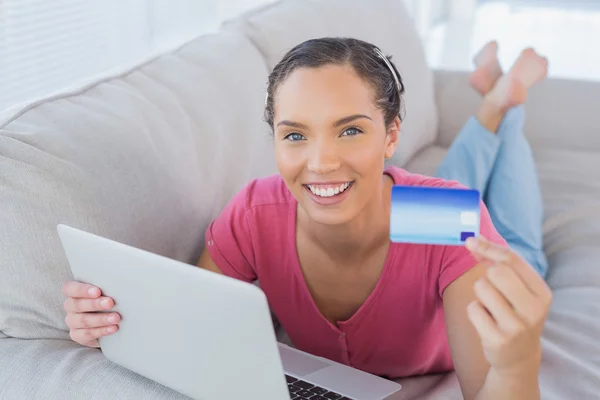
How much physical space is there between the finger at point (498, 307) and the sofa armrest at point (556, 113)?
167 cm

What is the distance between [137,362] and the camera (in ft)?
3.48

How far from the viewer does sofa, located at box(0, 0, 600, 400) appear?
3.71ft

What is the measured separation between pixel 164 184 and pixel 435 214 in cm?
56

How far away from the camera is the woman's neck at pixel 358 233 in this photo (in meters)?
1.31

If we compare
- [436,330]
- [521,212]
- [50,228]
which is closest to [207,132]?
[50,228]

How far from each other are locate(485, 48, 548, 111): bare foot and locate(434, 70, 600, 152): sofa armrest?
1.15 feet

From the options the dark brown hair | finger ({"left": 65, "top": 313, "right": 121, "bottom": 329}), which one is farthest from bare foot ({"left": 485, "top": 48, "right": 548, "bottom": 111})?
finger ({"left": 65, "top": 313, "right": 121, "bottom": 329})

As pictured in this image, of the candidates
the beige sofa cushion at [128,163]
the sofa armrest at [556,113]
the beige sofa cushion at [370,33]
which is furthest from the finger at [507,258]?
the sofa armrest at [556,113]

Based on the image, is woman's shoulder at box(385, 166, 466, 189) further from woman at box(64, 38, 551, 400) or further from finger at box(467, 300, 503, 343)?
finger at box(467, 300, 503, 343)

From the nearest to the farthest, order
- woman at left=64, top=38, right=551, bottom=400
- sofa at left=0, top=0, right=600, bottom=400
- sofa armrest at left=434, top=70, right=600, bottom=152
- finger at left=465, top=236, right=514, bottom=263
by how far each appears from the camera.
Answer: finger at left=465, top=236, right=514, bottom=263, woman at left=64, top=38, right=551, bottom=400, sofa at left=0, top=0, right=600, bottom=400, sofa armrest at left=434, top=70, right=600, bottom=152

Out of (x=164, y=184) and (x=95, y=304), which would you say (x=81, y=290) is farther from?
(x=164, y=184)

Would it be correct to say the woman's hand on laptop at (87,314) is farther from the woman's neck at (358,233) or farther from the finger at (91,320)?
the woman's neck at (358,233)

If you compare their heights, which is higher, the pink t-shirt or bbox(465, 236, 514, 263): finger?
bbox(465, 236, 514, 263): finger

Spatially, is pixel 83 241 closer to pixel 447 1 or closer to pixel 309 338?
pixel 309 338
